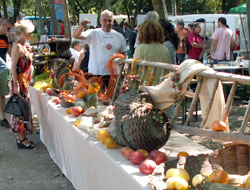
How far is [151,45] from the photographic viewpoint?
15.7 ft

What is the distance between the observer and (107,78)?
5.66 meters

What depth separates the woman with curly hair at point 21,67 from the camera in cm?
568

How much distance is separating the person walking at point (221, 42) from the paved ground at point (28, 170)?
4945mm

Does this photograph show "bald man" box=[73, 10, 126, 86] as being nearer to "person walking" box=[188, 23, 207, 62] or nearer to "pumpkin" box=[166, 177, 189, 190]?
"pumpkin" box=[166, 177, 189, 190]

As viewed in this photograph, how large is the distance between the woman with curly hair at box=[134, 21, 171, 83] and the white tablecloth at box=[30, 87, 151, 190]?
1.11m

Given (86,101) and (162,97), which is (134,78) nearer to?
(162,97)

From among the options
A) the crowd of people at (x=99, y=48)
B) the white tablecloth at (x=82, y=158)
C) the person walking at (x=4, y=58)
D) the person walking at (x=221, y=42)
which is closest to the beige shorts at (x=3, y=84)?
the person walking at (x=4, y=58)

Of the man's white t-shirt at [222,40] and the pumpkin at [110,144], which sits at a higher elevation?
the man's white t-shirt at [222,40]

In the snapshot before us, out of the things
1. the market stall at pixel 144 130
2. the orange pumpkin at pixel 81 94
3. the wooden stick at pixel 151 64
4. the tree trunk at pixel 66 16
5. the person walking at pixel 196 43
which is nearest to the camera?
the market stall at pixel 144 130

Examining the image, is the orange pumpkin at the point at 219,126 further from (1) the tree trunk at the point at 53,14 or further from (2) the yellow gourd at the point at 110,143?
(1) the tree trunk at the point at 53,14

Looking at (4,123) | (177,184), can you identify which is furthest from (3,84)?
(177,184)

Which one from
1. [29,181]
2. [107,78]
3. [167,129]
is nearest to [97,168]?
[167,129]

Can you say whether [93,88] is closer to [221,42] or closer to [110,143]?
[110,143]

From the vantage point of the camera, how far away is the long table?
2.76m
